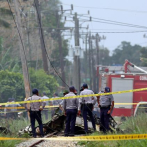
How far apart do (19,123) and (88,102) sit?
4471 mm

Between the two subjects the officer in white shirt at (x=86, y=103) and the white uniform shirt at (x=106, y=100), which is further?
the white uniform shirt at (x=106, y=100)

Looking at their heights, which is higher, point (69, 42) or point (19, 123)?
point (69, 42)

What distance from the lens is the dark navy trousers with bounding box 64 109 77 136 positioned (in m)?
13.8

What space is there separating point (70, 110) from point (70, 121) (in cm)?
49

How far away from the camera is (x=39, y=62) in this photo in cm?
5162

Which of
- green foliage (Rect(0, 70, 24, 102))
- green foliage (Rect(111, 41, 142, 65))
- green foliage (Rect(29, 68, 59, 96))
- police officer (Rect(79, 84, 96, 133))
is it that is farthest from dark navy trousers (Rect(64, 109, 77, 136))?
green foliage (Rect(111, 41, 142, 65))

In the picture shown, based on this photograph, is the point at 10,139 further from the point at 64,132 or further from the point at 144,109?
the point at 144,109

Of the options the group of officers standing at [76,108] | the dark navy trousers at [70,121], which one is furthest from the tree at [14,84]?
the dark navy trousers at [70,121]

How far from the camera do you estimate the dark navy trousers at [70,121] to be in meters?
13.8

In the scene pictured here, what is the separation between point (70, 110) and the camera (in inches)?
543

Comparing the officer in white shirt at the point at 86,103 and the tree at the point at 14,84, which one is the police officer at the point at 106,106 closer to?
the officer in white shirt at the point at 86,103

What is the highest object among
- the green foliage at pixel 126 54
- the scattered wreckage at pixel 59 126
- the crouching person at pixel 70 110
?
the green foliage at pixel 126 54

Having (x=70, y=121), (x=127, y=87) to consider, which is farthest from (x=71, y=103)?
(x=127, y=87)

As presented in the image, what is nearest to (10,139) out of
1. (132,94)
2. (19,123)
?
(19,123)
